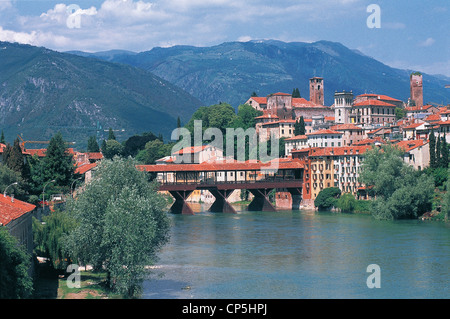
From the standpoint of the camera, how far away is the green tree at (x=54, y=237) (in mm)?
40750

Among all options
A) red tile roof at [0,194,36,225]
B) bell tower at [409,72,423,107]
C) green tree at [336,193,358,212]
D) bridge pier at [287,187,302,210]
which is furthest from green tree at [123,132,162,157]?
red tile roof at [0,194,36,225]

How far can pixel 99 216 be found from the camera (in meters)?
37.5

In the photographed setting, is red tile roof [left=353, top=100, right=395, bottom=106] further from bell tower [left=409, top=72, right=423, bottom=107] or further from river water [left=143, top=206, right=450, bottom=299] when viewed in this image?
river water [left=143, top=206, right=450, bottom=299]

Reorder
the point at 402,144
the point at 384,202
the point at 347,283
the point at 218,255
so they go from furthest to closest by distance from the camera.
Result: 1. the point at 402,144
2. the point at 384,202
3. the point at 218,255
4. the point at 347,283

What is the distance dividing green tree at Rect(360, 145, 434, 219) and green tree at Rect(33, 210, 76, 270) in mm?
42466

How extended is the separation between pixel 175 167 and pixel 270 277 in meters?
55.9

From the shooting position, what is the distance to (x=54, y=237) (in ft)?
A: 134

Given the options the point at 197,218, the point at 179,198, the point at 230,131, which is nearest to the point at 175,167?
the point at 179,198

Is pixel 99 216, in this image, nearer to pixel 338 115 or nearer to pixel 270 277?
pixel 270 277

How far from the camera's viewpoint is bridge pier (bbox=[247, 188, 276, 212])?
9806 cm

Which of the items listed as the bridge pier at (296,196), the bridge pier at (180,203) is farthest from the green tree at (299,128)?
the bridge pier at (180,203)

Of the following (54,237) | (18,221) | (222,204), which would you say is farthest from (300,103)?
(18,221)

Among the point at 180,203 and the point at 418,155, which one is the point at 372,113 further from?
the point at 180,203

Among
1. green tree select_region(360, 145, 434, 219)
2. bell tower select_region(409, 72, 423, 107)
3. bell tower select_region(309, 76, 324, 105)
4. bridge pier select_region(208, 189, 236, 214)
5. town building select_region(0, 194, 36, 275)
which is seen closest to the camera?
town building select_region(0, 194, 36, 275)
